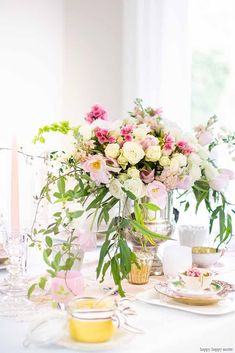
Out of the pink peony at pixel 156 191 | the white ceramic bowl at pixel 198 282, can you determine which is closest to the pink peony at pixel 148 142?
the pink peony at pixel 156 191

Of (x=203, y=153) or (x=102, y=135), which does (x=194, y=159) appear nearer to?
(x=203, y=153)

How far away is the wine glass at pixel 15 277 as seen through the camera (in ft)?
4.63

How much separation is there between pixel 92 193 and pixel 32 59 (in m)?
2.01

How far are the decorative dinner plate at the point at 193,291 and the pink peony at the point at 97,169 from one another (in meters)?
0.32

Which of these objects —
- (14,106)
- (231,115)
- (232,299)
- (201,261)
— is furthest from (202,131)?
(14,106)

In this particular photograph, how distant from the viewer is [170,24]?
121 inches

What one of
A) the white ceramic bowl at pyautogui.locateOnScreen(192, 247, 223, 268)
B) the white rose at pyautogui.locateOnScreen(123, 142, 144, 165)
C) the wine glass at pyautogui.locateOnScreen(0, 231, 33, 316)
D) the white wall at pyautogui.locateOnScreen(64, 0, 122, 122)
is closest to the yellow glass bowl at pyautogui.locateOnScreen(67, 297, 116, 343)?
the wine glass at pyautogui.locateOnScreen(0, 231, 33, 316)

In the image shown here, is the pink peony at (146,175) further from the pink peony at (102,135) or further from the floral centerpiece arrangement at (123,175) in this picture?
the pink peony at (102,135)

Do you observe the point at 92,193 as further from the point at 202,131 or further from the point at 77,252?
the point at 202,131

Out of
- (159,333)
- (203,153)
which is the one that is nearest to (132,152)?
(203,153)

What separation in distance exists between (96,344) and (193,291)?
415mm

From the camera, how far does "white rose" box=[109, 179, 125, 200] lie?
152 cm

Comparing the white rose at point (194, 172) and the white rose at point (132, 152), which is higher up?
the white rose at point (132, 152)

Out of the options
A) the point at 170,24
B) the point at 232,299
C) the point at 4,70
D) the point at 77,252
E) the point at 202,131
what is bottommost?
the point at 232,299
